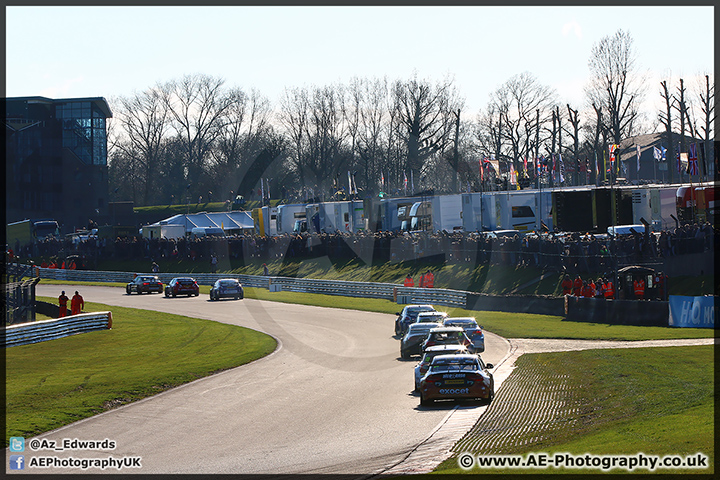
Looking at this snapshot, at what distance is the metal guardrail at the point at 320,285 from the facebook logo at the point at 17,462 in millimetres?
30422

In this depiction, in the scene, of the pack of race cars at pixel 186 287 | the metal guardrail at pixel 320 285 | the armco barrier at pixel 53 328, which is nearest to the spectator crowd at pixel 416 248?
the metal guardrail at pixel 320 285

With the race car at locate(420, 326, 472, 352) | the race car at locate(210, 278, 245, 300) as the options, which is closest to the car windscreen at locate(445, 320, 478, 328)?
the race car at locate(420, 326, 472, 352)

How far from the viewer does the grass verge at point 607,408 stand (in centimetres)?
1323

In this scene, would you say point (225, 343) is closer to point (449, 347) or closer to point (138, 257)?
point (449, 347)

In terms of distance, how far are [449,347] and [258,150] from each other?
3899 inches

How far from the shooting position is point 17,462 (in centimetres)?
1452

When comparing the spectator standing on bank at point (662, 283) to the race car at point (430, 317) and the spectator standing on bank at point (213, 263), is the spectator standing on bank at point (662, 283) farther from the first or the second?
the spectator standing on bank at point (213, 263)

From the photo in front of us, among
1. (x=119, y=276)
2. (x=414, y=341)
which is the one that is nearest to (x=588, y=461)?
(x=414, y=341)

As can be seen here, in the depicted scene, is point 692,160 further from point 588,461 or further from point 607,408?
point 588,461

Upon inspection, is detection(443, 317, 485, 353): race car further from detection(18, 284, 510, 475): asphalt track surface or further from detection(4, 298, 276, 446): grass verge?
detection(4, 298, 276, 446): grass verge

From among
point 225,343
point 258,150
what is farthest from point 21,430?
point 258,150

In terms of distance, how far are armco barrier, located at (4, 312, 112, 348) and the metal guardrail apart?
685 inches

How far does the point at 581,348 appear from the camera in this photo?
29.0 metres

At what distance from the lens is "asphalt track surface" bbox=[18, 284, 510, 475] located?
554 inches
